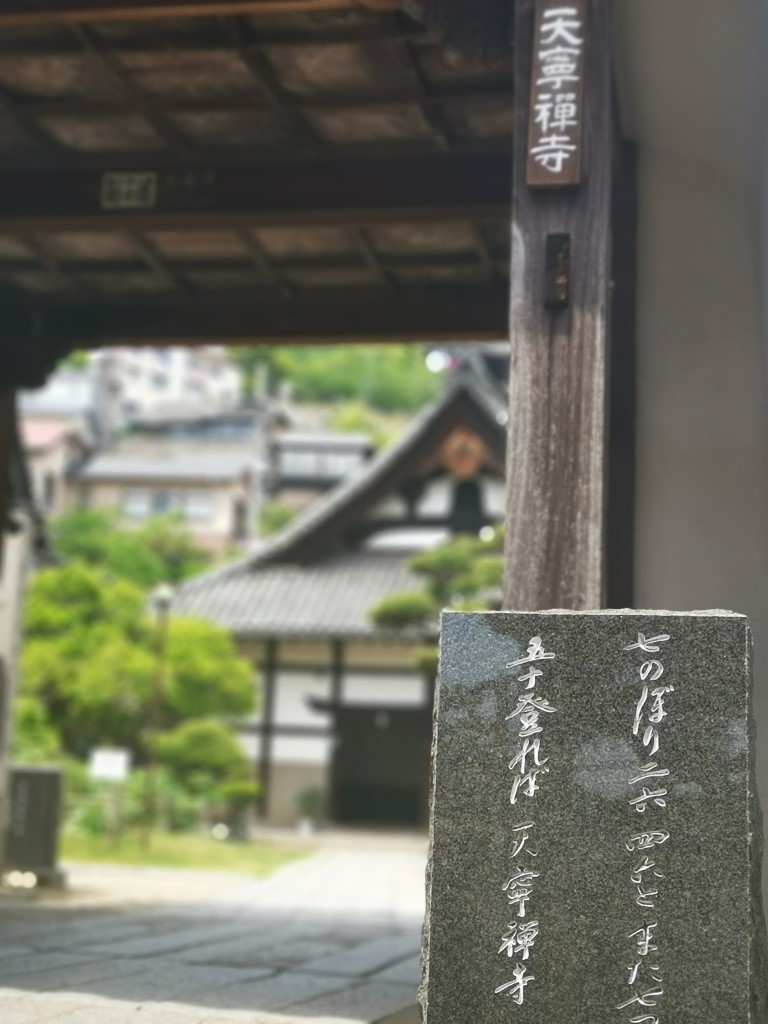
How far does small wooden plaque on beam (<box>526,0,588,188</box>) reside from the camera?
509cm

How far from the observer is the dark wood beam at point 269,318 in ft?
30.8

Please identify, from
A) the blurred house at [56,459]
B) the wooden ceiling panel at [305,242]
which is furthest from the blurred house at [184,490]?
the wooden ceiling panel at [305,242]

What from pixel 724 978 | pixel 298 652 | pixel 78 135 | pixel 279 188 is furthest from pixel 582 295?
pixel 298 652

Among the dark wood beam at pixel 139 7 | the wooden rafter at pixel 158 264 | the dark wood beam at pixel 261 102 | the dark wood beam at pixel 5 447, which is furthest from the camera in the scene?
the dark wood beam at pixel 5 447

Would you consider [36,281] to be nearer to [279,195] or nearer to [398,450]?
[279,195]

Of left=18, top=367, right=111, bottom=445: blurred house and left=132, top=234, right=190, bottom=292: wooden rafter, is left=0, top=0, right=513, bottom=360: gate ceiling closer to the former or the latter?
left=132, top=234, right=190, bottom=292: wooden rafter

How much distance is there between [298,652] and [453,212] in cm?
1808

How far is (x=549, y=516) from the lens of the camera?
488 centimetres

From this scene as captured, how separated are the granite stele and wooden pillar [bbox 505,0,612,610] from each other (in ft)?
2.23

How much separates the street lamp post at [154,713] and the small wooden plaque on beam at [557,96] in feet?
47.2

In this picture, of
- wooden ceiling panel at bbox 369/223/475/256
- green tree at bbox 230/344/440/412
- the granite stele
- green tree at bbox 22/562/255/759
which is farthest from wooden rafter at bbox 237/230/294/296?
green tree at bbox 230/344/440/412

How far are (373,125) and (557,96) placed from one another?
2331mm

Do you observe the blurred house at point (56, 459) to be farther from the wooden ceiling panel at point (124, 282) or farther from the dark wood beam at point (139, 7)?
the dark wood beam at point (139, 7)

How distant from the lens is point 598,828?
13.2 feet
